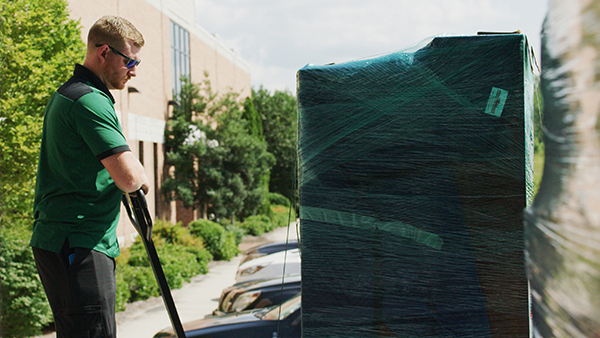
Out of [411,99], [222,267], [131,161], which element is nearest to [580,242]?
[411,99]

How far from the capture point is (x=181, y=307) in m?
8.40

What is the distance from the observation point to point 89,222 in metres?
2.10

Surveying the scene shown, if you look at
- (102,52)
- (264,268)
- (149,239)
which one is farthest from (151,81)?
(149,239)

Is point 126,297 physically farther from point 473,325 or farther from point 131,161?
point 473,325

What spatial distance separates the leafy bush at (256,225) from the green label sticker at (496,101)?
17816 millimetres

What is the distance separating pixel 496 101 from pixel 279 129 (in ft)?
90.6

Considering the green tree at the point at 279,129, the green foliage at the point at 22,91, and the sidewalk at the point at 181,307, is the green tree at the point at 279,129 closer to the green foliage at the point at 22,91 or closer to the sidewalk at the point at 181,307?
the sidewalk at the point at 181,307

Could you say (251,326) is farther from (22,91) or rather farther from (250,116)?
(250,116)

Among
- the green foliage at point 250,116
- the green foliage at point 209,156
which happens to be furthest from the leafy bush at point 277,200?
the green foliage at point 209,156

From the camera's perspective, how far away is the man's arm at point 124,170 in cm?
202

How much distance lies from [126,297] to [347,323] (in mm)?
6651

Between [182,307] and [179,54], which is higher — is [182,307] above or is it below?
below

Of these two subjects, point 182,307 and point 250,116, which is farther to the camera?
point 250,116

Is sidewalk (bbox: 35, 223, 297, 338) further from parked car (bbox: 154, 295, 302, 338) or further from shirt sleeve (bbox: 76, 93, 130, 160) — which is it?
shirt sleeve (bbox: 76, 93, 130, 160)
